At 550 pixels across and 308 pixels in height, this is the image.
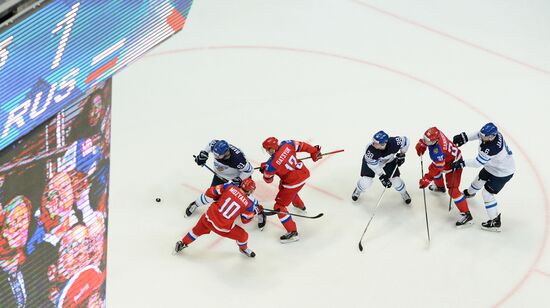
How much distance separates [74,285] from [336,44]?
7.17 meters

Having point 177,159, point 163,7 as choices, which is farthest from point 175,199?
point 163,7

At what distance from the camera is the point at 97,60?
207 cm

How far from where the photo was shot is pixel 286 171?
5969mm

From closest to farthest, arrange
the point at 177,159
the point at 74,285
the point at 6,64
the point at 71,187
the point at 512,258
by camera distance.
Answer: the point at 6,64, the point at 71,187, the point at 74,285, the point at 512,258, the point at 177,159

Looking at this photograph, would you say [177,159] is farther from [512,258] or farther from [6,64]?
[6,64]

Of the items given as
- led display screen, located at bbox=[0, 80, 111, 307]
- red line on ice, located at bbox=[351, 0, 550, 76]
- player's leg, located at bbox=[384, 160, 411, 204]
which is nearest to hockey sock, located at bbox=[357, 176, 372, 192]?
player's leg, located at bbox=[384, 160, 411, 204]

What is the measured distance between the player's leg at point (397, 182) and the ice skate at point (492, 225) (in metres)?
0.71

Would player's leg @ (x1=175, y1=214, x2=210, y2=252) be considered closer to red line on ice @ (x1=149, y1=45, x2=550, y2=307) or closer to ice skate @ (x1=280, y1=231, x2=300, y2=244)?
ice skate @ (x1=280, y1=231, x2=300, y2=244)

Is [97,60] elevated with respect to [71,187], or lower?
elevated

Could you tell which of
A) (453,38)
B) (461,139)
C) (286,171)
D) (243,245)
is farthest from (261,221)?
(453,38)

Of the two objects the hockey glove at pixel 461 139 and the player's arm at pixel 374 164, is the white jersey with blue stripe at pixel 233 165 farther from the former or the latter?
the hockey glove at pixel 461 139

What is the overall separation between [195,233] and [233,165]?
2.25ft

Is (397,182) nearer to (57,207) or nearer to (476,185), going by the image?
(476,185)

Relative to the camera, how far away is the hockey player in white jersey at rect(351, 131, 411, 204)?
6119mm
